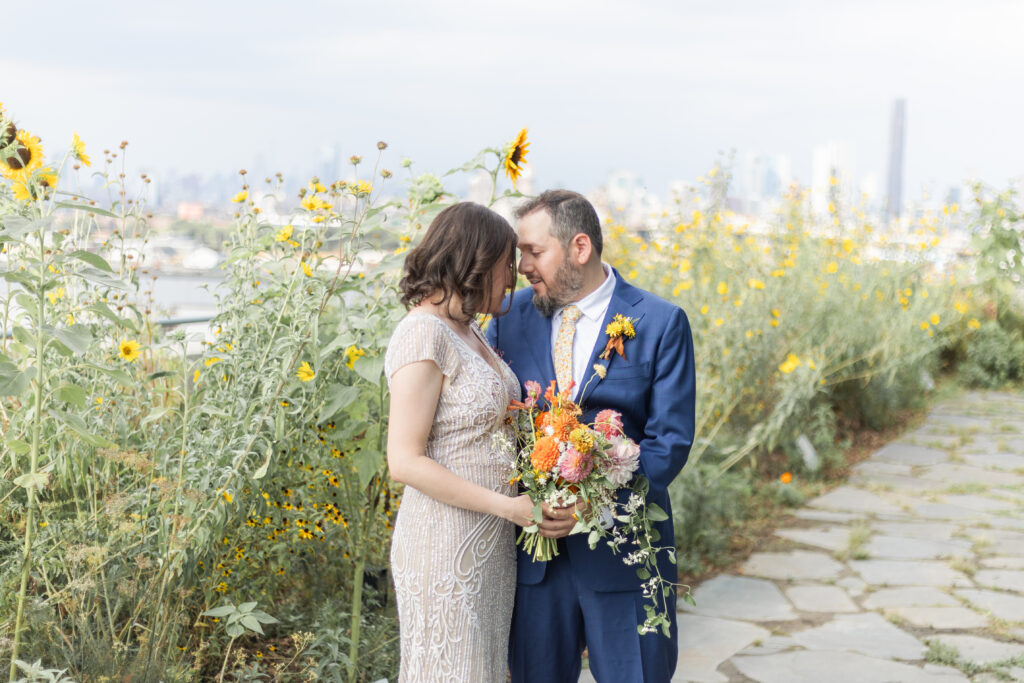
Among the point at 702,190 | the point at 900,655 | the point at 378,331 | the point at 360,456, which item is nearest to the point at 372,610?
the point at 360,456

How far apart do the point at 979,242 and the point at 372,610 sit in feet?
8.05

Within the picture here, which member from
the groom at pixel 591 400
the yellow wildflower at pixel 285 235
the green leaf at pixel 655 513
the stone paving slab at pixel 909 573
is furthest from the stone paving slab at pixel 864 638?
the yellow wildflower at pixel 285 235

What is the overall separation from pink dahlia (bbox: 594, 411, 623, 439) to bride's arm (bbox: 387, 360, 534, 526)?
0.76 ft

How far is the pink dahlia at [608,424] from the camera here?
A: 188cm

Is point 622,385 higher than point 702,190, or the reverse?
point 702,190

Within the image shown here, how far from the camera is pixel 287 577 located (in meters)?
2.96

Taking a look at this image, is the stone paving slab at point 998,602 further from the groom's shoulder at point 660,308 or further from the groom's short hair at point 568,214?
the groom's short hair at point 568,214

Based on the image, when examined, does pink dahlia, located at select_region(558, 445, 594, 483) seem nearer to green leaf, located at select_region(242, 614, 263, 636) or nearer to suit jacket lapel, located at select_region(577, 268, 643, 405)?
suit jacket lapel, located at select_region(577, 268, 643, 405)

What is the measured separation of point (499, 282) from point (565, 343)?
1.06ft

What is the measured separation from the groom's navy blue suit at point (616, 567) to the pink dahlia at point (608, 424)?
156mm

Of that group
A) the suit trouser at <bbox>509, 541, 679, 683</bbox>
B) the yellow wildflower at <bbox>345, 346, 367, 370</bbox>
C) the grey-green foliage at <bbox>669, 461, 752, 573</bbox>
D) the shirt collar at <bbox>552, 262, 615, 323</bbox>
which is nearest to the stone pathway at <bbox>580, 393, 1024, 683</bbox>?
the grey-green foliage at <bbox>669, 461, 752, 573</bbox>

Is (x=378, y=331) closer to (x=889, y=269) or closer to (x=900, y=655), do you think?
(x=900, y=655)

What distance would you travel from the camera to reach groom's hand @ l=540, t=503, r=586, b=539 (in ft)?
6.16

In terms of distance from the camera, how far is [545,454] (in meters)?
1.78
